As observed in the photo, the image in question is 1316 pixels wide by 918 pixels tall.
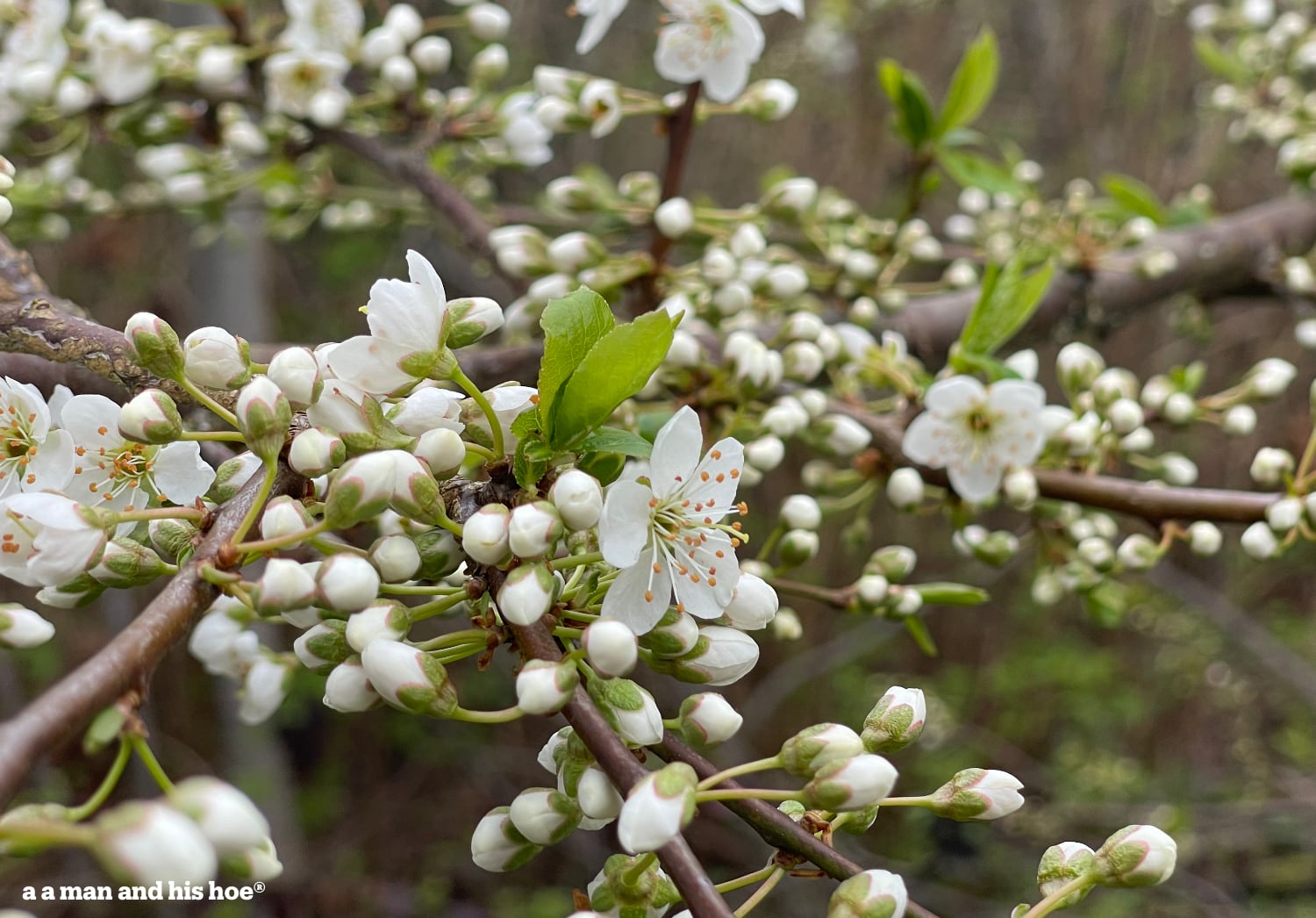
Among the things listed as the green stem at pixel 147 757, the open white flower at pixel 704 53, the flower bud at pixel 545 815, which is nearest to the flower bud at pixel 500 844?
the flower bud at pixel 545 815

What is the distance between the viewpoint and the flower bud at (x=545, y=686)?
1.78ft

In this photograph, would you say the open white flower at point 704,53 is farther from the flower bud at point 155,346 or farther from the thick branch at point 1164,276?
the flower bud at point 155,346

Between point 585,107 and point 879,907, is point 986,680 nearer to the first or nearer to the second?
point 585,107

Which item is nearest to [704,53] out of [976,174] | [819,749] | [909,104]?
[909,104]

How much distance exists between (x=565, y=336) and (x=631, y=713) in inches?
9.9

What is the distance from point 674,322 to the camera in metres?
0.62

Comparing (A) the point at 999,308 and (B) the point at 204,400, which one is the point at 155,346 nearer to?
(B) the point at 204,400

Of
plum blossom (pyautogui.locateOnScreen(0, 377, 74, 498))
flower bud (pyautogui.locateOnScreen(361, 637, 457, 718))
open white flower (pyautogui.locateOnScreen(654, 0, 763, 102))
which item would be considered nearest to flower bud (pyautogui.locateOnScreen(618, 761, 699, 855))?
flower bud (pyautogui.locateOnScreen(361, 637, 457, 718))

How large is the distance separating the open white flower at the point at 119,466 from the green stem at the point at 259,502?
15 cm

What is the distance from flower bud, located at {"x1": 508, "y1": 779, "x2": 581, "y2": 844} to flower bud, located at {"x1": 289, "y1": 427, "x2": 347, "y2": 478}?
246mm

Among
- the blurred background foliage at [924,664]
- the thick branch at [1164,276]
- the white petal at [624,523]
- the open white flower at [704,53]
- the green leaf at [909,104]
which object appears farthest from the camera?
the blurred background foliage at [924,664]

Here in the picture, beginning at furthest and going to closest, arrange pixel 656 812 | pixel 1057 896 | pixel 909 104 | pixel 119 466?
pixel 909 104, pixel 119 466, pixel 1057 896, pixel 656 812

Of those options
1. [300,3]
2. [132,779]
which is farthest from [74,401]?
[132,779]

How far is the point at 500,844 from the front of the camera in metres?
0.65
